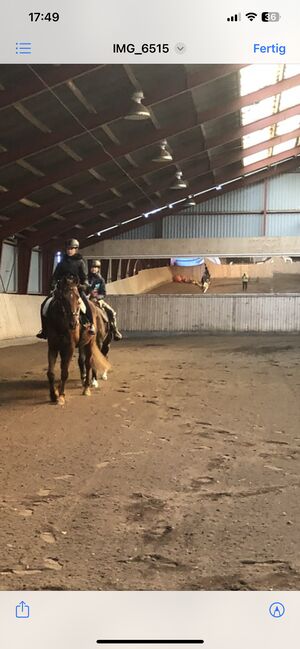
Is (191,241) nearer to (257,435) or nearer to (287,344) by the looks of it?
(287,344)

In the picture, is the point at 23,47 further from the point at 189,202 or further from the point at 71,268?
the point at 189,202

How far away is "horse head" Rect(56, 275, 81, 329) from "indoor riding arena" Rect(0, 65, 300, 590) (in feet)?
1.70

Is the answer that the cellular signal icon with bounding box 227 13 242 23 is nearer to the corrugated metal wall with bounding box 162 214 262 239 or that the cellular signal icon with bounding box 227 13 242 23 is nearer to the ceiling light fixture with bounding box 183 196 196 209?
the ceiling light fixture with bounding box 183 196 196 209

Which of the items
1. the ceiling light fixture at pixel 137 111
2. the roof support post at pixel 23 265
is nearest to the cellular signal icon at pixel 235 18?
the ceiling light fixture at pixel 137 111

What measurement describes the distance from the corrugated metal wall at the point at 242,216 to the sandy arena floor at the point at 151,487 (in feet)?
55.4

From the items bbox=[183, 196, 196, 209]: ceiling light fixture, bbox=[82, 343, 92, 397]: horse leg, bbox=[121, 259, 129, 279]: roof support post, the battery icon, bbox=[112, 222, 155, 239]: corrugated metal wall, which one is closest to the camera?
the battery icon

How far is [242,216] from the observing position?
79.3 feet

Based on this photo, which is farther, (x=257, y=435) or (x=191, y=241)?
(x=191, y=241)

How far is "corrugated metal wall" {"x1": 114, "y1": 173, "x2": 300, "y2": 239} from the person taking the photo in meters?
24.0

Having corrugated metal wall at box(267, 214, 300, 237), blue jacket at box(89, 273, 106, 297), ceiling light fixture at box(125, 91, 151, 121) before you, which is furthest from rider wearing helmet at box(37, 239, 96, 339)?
corrugated metal wall at box(267, 214, 300, 237)

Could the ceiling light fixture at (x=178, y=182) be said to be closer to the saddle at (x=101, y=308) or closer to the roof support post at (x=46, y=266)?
the roof support post at (x=46, y=266)
